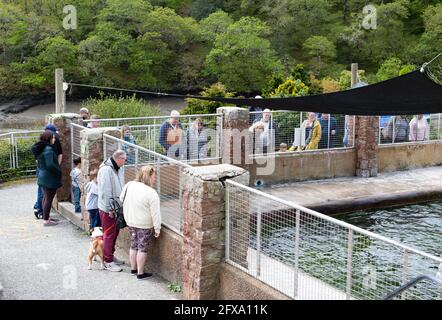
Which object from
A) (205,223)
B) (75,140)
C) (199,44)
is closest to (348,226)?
(205,223)

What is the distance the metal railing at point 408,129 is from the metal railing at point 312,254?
10058 millimetres

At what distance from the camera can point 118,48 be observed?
158 ft

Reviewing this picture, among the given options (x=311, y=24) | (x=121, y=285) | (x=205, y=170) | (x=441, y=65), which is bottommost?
(x=121, y=285)

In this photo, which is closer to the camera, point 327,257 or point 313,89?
point 327,257

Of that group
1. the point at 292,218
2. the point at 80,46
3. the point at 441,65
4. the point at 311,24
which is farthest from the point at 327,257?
the point at 311,24

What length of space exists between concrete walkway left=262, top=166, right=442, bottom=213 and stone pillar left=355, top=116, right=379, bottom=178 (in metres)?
0.27

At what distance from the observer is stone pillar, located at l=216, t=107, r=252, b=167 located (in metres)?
14.1

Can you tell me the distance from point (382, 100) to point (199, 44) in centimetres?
4426

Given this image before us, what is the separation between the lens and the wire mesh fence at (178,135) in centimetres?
1337

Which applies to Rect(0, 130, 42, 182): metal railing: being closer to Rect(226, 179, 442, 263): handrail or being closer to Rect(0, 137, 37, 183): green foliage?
Rect(0, 137, 37, 183): green foliage

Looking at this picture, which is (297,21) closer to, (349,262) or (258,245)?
(258,245)

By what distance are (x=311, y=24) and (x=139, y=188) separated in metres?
46.3

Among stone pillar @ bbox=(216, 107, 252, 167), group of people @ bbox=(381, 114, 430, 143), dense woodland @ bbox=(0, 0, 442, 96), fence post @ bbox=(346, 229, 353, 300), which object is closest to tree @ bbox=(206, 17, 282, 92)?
dense woodland @ bbox=(0, 0, 442, 96)
